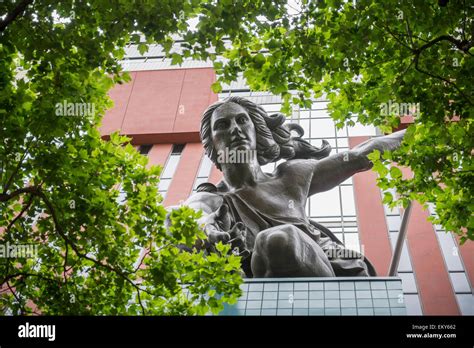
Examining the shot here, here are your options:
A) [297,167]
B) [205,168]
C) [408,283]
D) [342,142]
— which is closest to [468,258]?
[408,283]

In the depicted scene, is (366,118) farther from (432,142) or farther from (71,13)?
(71,13)

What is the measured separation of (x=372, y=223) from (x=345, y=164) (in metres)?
10.3

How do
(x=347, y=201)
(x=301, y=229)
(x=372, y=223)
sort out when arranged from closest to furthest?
(x=301, y=229)
(x=372, y=223)
(x=347, y=201)

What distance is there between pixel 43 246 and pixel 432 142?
610 cm

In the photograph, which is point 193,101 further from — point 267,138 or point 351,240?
point 267,138

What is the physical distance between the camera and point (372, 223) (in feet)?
70.1

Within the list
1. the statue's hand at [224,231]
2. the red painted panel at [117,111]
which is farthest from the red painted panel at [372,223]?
the red painted panel at [117,111]

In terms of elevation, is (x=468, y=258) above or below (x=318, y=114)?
below

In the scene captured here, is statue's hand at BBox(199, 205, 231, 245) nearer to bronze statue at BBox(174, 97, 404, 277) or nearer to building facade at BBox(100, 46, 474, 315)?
bronze statue at BBox(174, 97, 404, 277)

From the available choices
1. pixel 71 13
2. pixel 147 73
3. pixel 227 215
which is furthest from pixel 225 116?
pixel 147 73

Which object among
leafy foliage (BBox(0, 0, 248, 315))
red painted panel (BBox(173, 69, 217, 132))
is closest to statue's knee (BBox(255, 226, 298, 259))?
leafy foliage (BBox(0, 0, 248, 315))

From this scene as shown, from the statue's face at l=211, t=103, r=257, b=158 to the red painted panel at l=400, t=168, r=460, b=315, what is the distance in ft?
23.2

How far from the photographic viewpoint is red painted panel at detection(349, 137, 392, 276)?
19.4 metres

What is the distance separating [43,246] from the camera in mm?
9438
